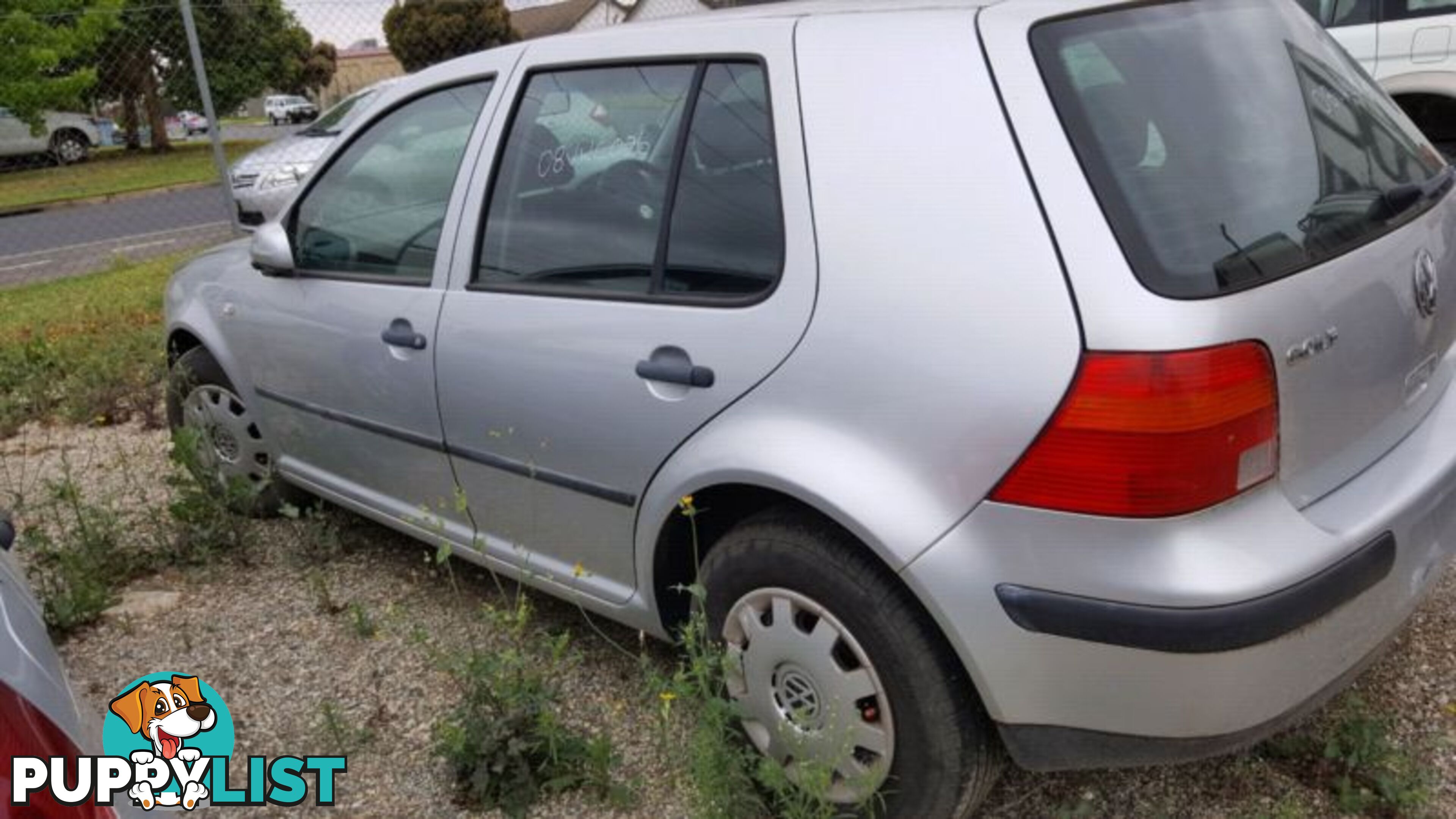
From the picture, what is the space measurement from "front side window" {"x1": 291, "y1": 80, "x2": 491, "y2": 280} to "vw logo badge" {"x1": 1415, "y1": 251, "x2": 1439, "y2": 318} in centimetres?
226

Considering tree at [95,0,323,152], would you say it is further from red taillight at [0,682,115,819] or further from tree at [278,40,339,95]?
red taillight at [0,682,115,819]

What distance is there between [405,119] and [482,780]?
1933 millimetres

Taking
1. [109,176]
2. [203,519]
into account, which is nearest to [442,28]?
[109,176]

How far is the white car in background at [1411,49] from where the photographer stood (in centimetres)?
675

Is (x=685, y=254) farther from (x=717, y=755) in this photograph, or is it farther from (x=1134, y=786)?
(x=1134, y=786)

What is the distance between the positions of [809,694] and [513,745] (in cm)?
75

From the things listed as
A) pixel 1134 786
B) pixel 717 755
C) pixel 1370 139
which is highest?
pixel 1370 139

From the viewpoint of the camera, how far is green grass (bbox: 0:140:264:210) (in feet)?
69.6

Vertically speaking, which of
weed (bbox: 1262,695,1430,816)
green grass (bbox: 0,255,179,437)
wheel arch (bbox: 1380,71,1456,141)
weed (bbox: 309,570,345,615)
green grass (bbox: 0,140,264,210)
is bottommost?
green grass (bbox: 0,140,264,210)

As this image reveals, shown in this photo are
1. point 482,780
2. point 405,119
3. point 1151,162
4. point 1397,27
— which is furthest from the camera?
point 1397,27

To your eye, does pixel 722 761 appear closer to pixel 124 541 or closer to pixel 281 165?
pixel 124 541

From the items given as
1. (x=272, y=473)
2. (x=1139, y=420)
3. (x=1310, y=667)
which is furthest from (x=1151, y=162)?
(x=272, y=473)

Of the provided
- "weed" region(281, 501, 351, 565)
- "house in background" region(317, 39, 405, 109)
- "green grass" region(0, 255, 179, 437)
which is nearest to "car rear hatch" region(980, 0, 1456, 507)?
"weed" region(281, 501, 351, 565)

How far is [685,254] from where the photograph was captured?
252 cm
